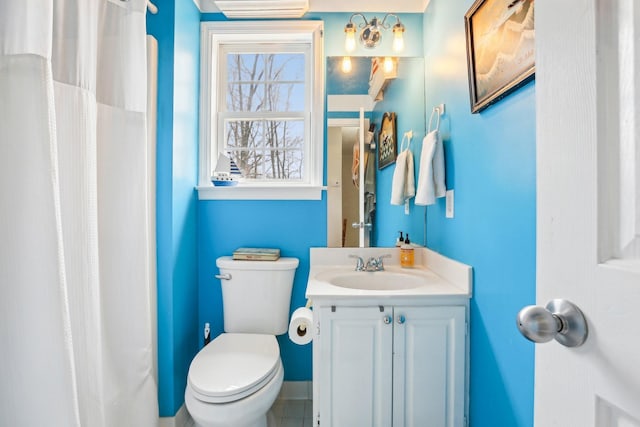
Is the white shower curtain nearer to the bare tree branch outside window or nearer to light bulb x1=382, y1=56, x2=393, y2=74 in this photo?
the bare tree branch outside window

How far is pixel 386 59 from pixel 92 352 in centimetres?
194

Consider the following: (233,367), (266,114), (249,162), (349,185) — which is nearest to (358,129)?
(349,185)

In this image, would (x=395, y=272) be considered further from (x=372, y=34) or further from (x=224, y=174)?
(x=372, y=34)

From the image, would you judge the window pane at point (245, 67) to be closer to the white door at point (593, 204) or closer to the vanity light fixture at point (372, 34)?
the vanity light fixture at point (372, 34)

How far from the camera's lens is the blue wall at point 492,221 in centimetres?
97

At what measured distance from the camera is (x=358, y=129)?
75.2 inches

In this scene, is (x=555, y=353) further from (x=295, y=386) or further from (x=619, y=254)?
(x=295, y=386)

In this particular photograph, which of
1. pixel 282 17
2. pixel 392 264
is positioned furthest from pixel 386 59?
pixel 392 264

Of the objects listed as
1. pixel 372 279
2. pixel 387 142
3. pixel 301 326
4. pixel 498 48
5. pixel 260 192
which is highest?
pixel 498 48

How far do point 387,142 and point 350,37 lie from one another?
2.06 feet

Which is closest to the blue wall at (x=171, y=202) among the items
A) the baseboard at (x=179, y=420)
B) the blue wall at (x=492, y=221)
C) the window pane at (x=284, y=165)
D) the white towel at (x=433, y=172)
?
the baseboard at (x=179, y=420)

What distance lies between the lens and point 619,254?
1.20ft

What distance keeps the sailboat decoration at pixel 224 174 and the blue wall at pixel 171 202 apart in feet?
0.62

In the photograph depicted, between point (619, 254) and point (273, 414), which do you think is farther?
point (273, 414)
